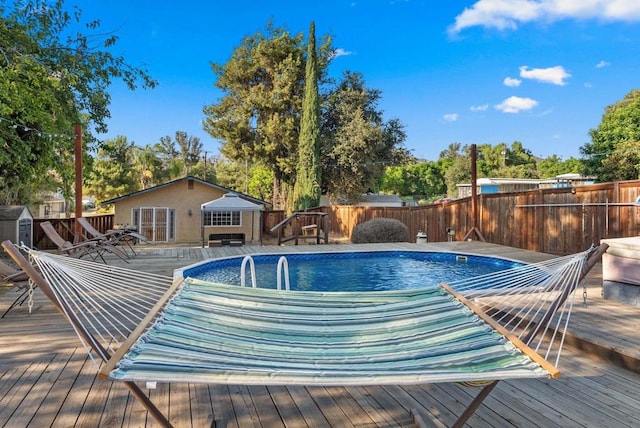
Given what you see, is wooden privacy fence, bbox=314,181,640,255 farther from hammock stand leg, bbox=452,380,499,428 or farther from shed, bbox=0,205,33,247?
shed, bbox=0,205,33,247

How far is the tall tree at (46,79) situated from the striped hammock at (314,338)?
14.5 ft

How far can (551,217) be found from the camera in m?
9.22

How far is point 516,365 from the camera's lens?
1.75m

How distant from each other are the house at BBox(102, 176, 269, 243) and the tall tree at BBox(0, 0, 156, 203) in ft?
24.2

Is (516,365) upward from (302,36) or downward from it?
downward

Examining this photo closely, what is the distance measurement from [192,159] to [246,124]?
21936 mm

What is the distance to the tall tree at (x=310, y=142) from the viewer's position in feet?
68.4

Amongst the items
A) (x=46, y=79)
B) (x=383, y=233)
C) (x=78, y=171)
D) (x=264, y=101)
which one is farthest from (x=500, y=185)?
(x=46, y=79)

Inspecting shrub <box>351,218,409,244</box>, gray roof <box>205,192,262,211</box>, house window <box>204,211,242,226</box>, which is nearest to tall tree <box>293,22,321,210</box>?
house window <box>204,211,242,226</box>

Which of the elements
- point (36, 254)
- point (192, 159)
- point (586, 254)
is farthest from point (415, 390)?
point (192, 159)

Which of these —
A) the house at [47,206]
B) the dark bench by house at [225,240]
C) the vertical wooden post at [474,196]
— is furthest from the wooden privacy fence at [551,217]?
the house at [47,206]

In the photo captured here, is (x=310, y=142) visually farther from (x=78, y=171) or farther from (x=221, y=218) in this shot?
(x=78, y=171)

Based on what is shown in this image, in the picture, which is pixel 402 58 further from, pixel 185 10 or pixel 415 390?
pixel 415 390

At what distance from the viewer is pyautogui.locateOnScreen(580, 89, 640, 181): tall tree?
18050mm
